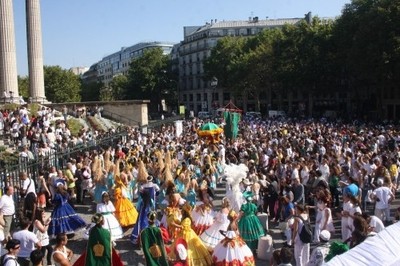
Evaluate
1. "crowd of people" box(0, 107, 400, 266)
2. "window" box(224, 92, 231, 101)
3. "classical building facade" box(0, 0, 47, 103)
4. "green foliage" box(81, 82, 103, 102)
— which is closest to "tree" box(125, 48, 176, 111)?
"window" box(224, 92, 231, 101)

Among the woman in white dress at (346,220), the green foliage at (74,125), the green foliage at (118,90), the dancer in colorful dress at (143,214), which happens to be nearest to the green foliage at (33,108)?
the green foliage at (74,125)

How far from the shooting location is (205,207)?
11.9 m

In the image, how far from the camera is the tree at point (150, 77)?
97.2m

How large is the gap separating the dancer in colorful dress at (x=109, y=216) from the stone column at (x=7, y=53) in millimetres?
28010

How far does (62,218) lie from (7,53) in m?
28.3

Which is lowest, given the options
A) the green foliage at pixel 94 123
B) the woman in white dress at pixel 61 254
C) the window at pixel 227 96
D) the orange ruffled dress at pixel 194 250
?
the orange ruffled dress at pixel 194 250

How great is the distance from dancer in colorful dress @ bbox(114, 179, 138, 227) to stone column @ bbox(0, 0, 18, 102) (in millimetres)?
26834

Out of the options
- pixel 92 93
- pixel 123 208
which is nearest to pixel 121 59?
pixel 92 93

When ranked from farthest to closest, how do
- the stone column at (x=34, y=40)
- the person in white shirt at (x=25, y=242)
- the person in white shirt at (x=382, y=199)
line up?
1. the stone column at (x=34, y=40)
2. the person in white shirt at (x=382, y=199)
3. the person in white shirt at (x=25, y=242)

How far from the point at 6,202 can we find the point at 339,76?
5392cm

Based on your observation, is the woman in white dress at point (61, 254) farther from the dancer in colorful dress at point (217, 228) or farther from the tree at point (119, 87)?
the tree at point (119, 87)

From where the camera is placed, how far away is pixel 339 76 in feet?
199

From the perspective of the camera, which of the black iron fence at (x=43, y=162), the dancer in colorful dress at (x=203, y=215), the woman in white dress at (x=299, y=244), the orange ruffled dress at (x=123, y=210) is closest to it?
the woman in white dress at (x=299, y=244)

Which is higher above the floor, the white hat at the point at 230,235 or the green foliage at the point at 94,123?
the green foliage at the point at 94,123
